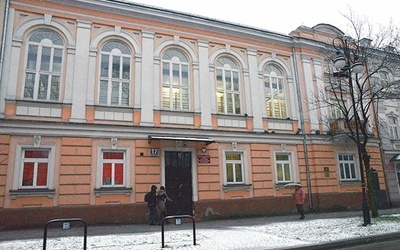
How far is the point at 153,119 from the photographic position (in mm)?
14594

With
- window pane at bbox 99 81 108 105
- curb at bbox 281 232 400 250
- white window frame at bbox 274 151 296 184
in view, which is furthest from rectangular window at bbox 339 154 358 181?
window pane at bbox 99 81 108 105

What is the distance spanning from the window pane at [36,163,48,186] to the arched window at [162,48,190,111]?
590 centimetres

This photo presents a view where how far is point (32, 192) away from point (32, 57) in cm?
587

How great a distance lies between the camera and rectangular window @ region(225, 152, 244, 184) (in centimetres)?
1566

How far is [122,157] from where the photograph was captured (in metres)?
13.9

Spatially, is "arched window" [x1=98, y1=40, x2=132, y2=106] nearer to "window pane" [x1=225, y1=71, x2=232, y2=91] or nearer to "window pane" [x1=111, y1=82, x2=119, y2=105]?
"window pane" [x1=111, y1=82, x2=119, y2=105]

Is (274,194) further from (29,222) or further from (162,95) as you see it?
(29,222)

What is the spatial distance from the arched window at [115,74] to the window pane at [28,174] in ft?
12.8

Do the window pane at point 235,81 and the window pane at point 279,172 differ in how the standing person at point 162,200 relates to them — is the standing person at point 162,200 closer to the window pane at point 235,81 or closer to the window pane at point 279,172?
the window pane at point 279,172

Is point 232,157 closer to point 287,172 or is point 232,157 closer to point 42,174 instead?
point 287,172

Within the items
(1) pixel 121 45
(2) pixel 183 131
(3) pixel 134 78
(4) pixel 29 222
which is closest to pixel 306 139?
(2) pixel 183 131

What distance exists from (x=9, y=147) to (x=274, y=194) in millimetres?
12619

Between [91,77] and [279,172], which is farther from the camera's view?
[279,172]

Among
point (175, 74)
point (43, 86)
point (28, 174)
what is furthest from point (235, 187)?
point (43, 86)
